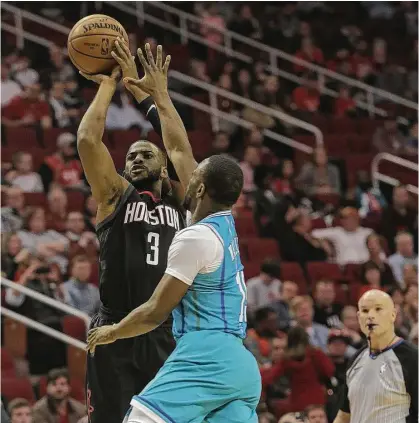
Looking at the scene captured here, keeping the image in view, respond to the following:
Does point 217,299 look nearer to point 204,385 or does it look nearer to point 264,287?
point 204,385

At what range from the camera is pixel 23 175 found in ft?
37.1

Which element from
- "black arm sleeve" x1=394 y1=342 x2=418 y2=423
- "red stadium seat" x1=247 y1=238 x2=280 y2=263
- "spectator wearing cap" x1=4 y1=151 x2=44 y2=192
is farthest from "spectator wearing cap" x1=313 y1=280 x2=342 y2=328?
"black arm sleeve" x1=394 y1=342 x2=418 y2=423

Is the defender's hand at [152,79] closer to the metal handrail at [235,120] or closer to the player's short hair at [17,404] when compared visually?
the player's short hair at [17,404]

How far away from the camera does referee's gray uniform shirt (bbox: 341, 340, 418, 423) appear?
6.35 metres

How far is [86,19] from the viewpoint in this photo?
5.68m

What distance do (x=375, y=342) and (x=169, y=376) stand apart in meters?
2.46

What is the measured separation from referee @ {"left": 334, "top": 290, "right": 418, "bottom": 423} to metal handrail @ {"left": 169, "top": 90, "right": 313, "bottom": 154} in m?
7.37

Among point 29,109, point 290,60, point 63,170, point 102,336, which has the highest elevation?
point 290,60

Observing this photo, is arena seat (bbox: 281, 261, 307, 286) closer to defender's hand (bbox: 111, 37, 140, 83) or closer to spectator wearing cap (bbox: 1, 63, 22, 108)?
spectator wearing cap (bbox: 1, 63, 22, 108)

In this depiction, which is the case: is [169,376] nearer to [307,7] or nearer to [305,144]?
[305,144]

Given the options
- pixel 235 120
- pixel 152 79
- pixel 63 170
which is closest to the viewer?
pixel 152 79

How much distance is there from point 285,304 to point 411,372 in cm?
373

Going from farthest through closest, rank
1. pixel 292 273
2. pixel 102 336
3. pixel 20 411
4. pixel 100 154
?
pixel 292 273, pixel 20 411, pixel 100 154, pixel 102 336

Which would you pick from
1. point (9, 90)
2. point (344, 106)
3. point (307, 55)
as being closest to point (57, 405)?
point (9, 90)
